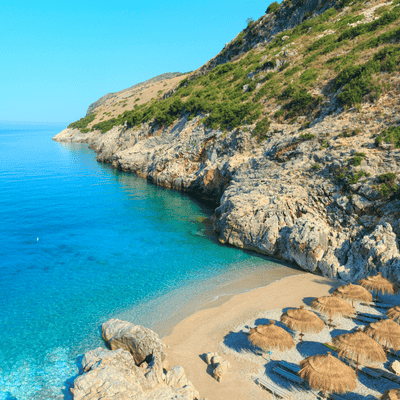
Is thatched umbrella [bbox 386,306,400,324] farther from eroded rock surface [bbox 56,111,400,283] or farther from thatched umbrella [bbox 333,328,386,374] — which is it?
thatched umbrella [bbox 333,328,386,374]

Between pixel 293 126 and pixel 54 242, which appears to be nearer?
pixel 54 242

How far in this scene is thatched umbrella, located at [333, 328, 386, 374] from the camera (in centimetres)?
1467

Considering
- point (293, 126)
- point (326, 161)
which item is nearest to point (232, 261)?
point (326, 161)

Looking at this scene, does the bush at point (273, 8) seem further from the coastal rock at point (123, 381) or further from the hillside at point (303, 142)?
the coastal rock at point (123, 381)

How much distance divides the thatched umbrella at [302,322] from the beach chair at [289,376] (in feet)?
9.09

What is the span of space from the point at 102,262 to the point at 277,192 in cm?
1903

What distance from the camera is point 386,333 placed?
643 inches

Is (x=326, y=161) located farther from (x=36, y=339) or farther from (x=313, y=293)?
(x=36, y=339)

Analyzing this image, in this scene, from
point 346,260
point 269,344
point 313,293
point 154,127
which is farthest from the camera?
point 154,127

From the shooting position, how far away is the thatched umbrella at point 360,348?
1467 centimetres

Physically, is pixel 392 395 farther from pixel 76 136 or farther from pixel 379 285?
pixel 76 136

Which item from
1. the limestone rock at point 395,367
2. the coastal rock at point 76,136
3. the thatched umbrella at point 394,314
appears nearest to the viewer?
the limestone rock at point 395,367

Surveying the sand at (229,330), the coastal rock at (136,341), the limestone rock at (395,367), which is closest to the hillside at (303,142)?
the sand at (229,330)

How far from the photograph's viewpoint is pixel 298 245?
26.9m
